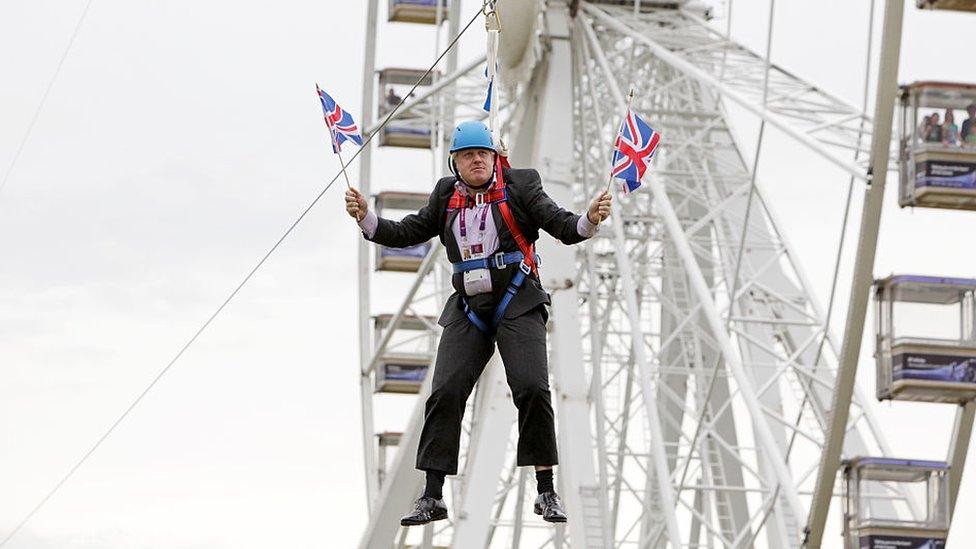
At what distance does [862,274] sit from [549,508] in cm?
958

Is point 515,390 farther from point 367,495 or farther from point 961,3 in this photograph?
point 367,495

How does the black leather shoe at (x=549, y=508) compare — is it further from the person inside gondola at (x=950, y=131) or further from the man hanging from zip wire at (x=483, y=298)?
the person inside gondola at (x=950, y=131)

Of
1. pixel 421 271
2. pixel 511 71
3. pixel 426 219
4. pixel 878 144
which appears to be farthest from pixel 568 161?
pixel 426 219

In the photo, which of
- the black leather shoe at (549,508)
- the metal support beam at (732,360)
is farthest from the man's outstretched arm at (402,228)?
the metal support beam at (732,360)

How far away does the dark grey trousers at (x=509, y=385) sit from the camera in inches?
555

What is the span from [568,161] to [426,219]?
17728 mm

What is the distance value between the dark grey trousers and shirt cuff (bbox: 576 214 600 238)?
0.78 m

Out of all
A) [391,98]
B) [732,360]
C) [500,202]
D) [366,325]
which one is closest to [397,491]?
[366,325]

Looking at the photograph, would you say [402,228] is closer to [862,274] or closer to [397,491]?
[862,274]

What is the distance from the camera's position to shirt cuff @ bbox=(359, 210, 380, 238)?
46.2 ft

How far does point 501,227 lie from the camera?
46.7ft

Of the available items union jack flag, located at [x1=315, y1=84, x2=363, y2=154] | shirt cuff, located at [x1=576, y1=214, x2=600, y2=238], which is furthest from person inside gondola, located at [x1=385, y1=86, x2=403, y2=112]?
shirt cuff, located at [x1=576, y1=214, x2=600, y2=238]

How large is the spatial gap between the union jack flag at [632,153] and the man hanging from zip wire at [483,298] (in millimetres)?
503

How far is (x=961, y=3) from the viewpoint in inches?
831
